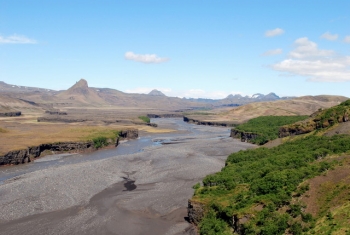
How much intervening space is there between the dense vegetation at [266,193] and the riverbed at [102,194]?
5315 mm

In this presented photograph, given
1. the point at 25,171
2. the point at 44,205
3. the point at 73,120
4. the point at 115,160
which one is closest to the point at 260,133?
the point at 115,160

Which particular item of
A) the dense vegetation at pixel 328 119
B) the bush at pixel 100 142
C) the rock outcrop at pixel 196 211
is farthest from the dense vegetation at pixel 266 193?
the bush at pixel 100 142

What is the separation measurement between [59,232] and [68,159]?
49079 mm

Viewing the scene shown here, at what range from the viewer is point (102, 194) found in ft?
179

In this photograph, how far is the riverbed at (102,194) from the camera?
4131 centimetres

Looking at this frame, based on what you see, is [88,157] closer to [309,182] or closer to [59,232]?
[59,232]

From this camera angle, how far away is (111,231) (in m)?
39.8

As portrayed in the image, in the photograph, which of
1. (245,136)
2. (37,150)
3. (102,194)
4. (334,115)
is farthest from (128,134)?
(334,115)

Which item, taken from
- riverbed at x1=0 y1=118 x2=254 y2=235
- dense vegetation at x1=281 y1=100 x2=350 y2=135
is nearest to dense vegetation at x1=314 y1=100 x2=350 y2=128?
dense vegetation at x1=281 y1=100 x2=350 y2=135

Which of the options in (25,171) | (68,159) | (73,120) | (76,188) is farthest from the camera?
(73,120)

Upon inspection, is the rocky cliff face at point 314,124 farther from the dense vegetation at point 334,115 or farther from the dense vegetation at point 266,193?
the dense vegetation at point 266,193

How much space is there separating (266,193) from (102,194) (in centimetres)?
2900

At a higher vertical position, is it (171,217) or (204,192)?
(204,192)

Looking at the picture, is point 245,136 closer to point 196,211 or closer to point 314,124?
point 314,124
